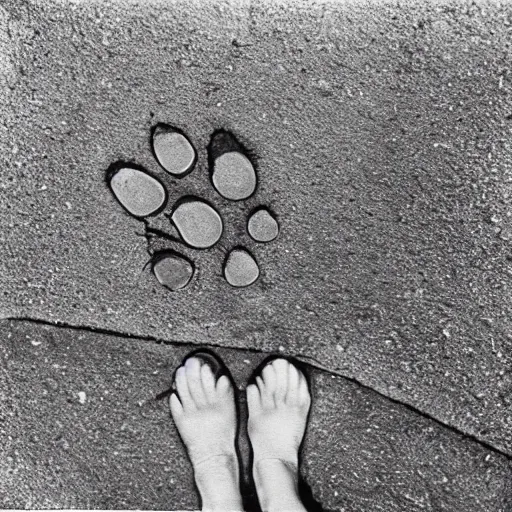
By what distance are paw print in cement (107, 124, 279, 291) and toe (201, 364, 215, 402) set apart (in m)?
0.26

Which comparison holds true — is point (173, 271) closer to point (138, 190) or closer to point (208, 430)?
point (138, 190)

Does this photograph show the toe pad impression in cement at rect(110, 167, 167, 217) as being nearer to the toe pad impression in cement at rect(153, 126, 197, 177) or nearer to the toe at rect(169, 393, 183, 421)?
the toe pad impression in cement at rect(153, 126, 197, 177)

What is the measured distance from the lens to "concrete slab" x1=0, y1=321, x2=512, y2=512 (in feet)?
4.75

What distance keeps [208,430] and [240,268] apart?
46 centimetres

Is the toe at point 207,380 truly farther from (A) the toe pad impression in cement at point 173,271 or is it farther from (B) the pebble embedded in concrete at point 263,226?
(B) the pebble embedded in concrete at point 263,226

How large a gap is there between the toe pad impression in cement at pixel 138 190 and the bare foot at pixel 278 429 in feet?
1.76

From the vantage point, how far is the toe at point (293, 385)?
1448mm

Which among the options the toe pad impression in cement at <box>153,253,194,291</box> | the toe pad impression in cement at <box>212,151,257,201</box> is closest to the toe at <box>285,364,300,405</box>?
the toe pad impression in cement at <box>153,253,194,291</box>

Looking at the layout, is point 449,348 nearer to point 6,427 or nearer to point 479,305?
point 479,305

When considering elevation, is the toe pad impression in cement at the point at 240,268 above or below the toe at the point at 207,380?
above

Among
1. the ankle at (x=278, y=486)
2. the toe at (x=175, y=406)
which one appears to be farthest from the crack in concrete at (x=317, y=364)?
the ankle at (x=278, y=486)

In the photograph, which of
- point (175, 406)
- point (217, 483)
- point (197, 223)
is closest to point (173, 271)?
point (197, 223)

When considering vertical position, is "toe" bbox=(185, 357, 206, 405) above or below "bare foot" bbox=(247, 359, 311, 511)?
above

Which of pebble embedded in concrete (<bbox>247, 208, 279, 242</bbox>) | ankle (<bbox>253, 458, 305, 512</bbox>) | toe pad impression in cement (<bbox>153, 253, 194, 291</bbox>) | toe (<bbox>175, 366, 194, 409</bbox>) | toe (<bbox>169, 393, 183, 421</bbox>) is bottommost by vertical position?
ankle (<bbox>253, 458, 305, 512</bbox>)
